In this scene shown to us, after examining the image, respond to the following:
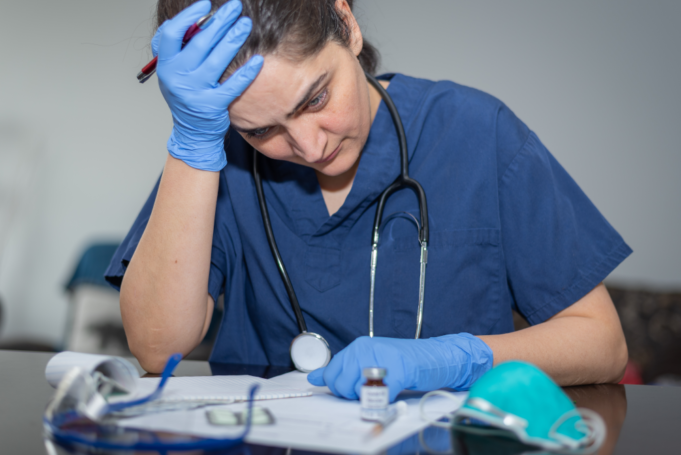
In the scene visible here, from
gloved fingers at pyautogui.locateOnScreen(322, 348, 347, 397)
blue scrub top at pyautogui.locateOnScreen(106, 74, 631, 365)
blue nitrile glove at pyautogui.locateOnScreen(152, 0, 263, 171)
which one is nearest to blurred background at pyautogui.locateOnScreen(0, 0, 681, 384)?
blue scrub top at pyautogui.locateOnScreen(106, 74, 631, 365)

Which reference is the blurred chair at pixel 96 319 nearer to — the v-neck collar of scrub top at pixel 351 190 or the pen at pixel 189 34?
the v-neck collar of scrub top at pixel 351 190

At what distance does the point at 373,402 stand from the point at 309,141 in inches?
17.7

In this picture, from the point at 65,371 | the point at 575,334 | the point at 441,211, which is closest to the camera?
the point at 65,371

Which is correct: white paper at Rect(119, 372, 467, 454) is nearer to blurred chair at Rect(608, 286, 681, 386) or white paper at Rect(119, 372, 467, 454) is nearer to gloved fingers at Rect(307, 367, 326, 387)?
gloved fingers at Rect(307, 367, 326, 387)

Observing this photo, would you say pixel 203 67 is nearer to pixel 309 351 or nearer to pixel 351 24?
pixel 351 24

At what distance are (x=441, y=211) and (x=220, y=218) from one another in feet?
1.47

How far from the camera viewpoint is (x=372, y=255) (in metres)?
0.97

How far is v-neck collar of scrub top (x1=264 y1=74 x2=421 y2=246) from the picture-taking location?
1016 mm

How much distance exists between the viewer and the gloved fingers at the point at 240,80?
76cm

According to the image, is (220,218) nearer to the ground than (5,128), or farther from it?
nearer to the ground

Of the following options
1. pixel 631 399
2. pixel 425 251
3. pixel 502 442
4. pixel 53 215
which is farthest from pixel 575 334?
pixel 53 215

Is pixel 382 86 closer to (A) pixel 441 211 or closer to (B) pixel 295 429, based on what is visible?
(A) pixel 441 211

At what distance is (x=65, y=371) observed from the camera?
23.8 inches

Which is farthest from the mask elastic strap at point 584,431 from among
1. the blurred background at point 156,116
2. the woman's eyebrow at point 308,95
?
the blurred background at point 156,116
